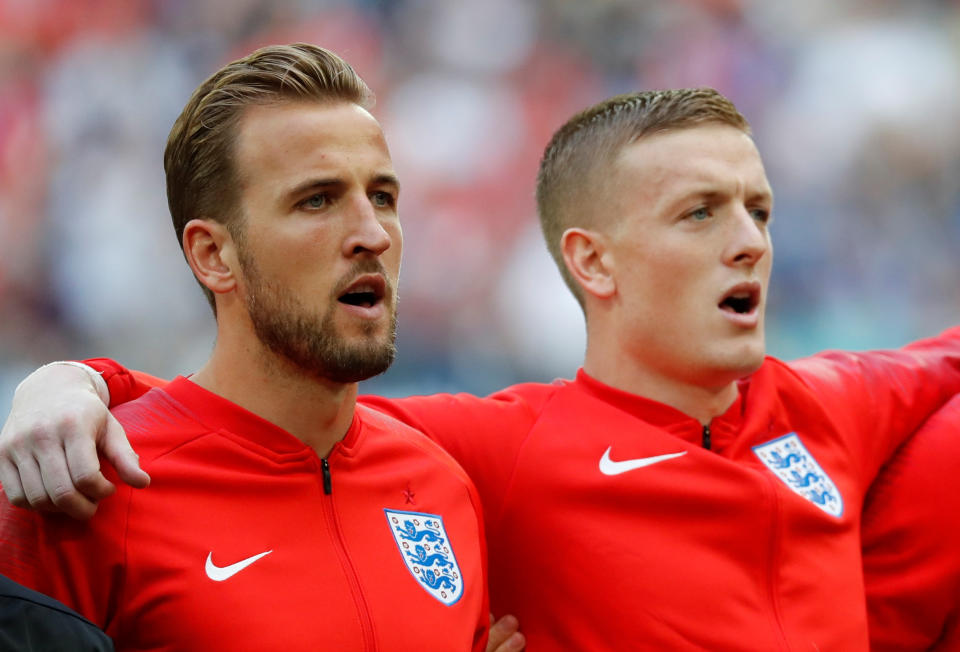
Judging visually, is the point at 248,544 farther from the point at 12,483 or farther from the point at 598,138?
the point at 598,138

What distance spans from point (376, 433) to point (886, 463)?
1342 mm

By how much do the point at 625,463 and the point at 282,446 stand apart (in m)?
0.81

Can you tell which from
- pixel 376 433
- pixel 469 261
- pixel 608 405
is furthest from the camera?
pixel 469 261

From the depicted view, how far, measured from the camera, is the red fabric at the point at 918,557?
2.59 meters

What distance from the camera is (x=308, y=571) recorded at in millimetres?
2012

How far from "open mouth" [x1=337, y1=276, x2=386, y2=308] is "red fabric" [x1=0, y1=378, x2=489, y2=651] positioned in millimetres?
265

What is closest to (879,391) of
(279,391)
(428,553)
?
(428,553)

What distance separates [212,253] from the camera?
2.23 m

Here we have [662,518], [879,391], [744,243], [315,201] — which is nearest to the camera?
[315,201]

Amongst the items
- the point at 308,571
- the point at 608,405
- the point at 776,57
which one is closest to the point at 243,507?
the point at 308,571

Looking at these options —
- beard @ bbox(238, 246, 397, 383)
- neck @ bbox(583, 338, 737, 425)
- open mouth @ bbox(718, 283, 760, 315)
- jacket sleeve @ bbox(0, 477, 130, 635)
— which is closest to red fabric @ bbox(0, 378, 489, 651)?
jacket sleeve @ bbox(0, 477, 130, 635)

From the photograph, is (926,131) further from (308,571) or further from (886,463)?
(308,571)

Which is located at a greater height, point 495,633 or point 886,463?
point 886,463

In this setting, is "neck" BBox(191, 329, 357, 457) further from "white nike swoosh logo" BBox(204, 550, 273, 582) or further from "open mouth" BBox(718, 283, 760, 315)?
"open mouth" BBox(718, 283, 760, 315)
